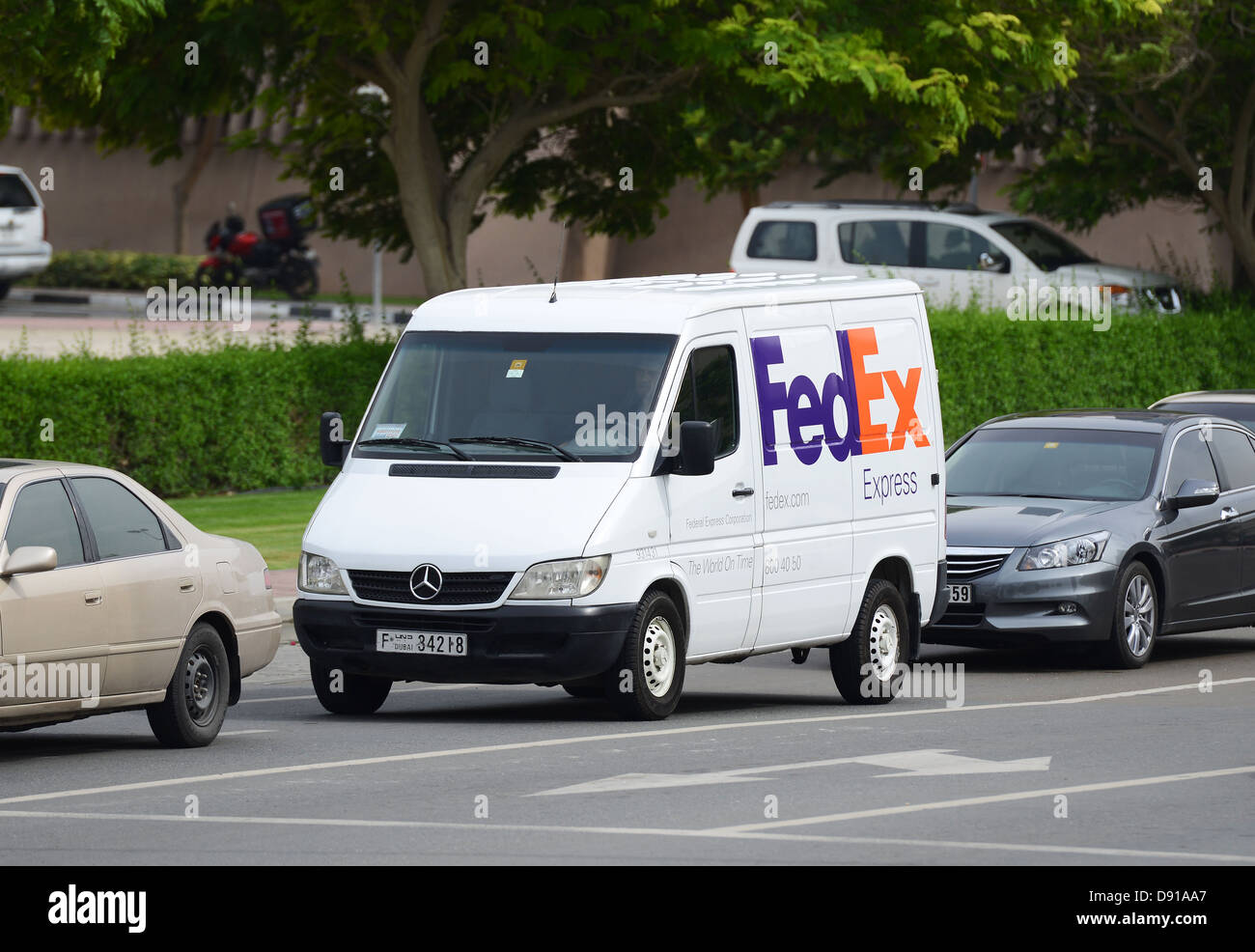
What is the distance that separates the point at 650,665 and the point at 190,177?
44.1 m

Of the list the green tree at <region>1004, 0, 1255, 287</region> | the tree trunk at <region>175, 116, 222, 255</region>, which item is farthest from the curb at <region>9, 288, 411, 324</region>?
the green tree at <region>1004, 0, 1255, 287</region>

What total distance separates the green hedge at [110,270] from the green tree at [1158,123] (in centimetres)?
2181

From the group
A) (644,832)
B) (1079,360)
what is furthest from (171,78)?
(644,832)

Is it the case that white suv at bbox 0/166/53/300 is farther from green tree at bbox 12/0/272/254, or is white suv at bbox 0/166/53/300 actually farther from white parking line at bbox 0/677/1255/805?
white parking line at bbox 0/677/1255/805

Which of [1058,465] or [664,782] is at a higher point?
[1058,465]

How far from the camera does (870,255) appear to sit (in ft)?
98.2

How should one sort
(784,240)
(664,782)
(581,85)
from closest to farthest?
1. (664,782)
2. (581,85)
3. (784,240)

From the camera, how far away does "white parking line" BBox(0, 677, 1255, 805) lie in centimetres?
998

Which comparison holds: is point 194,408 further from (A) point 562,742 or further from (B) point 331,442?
(A) point 562,742

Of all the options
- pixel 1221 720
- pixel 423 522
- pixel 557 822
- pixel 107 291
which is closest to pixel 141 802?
pixel 557 822

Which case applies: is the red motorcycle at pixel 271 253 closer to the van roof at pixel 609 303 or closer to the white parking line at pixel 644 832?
the van roof at pixel 609 303

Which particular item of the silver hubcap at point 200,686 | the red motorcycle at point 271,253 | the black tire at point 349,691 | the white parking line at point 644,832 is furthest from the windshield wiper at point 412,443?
the red motorcycle at point 271,253

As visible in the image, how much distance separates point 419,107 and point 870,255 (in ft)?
21.7

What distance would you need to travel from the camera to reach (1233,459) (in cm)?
1675
